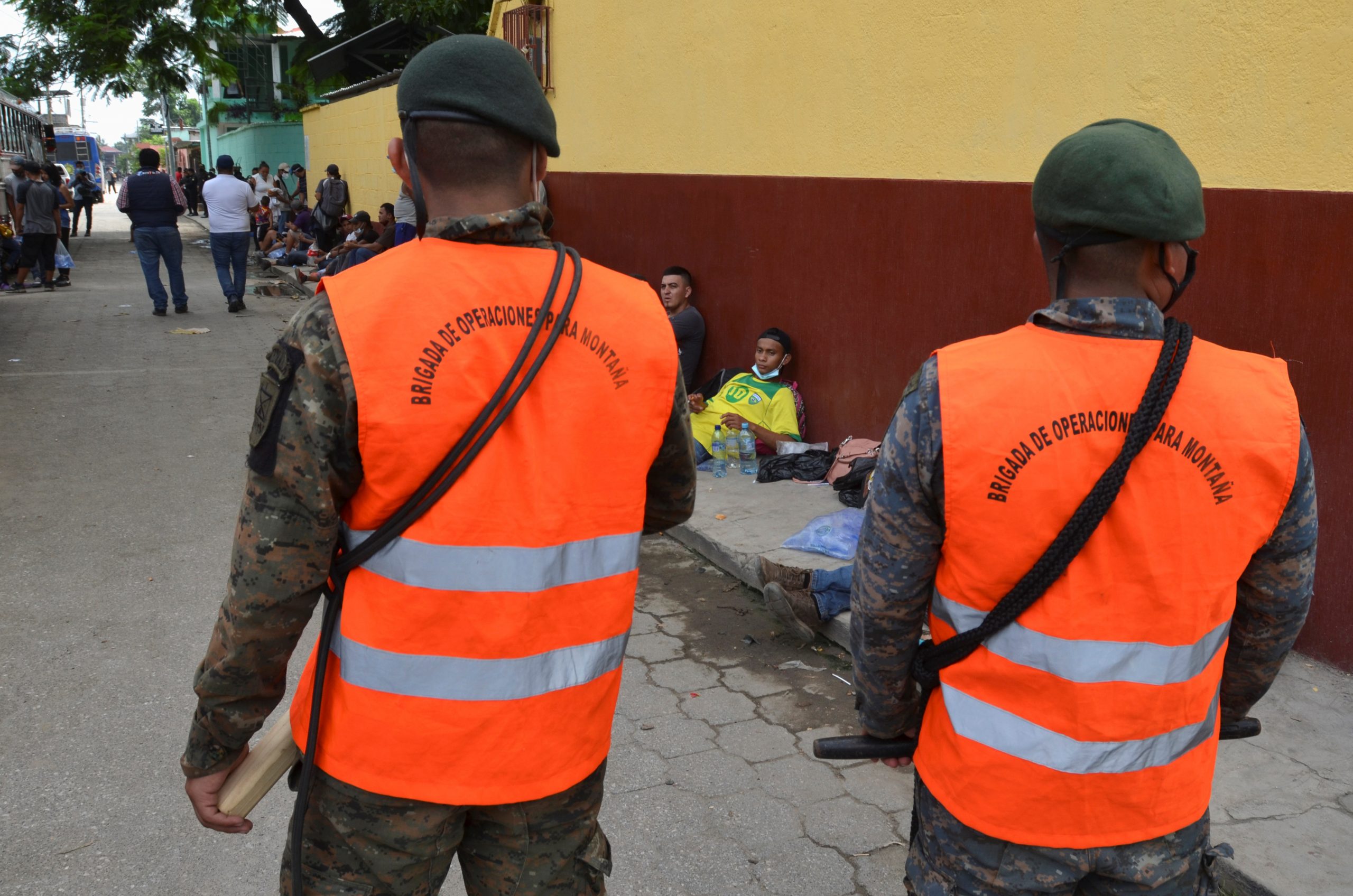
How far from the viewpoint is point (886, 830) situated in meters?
3.23

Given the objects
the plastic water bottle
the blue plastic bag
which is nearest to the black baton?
the blue plastic bag

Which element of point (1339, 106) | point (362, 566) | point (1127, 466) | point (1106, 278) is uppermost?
point (1339, 106)

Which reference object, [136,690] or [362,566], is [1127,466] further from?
[136,690]

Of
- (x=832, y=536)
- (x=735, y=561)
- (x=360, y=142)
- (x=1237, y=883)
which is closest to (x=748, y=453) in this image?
(x=735, y=561)

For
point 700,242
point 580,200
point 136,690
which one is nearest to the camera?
point 136,690

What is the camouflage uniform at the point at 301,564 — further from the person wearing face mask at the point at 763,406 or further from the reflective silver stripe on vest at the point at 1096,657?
the person wearing face mask at the point at 763,406

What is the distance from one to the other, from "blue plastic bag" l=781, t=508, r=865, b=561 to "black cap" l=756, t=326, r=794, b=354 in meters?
1.85

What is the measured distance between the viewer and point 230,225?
1340 centimetres

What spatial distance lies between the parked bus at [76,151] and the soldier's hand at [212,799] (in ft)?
156

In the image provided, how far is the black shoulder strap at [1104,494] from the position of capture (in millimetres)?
1521

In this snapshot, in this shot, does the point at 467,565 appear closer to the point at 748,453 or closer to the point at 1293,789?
the point at 1293,789

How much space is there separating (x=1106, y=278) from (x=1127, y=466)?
289 mm

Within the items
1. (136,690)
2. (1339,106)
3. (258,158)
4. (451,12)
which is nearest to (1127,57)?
(1339,106)

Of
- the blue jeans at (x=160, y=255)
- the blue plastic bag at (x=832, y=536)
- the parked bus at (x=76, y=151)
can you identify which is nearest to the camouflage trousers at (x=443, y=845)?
the blue plastic bag at (x=832, y=536)
